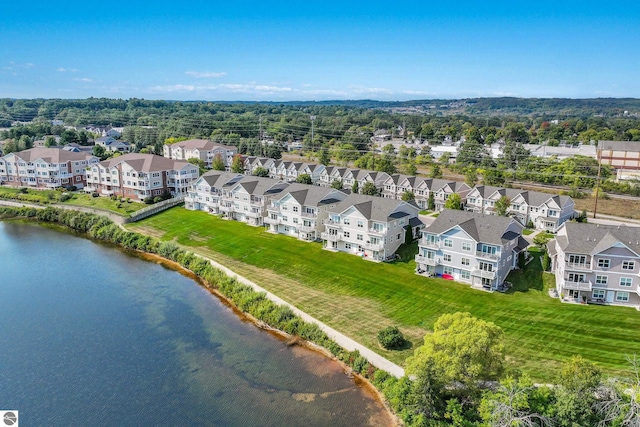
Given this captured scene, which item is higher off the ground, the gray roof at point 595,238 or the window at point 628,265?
the gray roof at point 595,238

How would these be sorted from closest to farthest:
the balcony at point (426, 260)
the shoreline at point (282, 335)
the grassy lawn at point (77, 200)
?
1. the shoreline at point (282, 335)
2. the balcony at point (426, 260)
3. the grassy lawn at point (77, 200)

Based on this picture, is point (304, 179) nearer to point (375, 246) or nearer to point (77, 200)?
point (375, 246)

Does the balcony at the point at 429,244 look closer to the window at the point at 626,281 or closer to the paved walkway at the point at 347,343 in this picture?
the paved walkway at the point at 347,343

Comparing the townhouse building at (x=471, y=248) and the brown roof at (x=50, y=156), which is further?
the brown roof at (x=50, y=156)

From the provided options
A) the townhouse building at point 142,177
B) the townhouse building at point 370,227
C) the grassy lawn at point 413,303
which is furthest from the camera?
the townhouse building at point 142,177

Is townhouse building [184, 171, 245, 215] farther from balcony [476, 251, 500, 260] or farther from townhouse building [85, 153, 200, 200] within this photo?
balcony [476, 251, 500, 260]

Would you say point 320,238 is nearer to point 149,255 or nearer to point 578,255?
point 149,255

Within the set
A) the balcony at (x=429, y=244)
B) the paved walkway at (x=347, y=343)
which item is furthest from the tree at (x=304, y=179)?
the paved walkway at (x=347, y=343)
